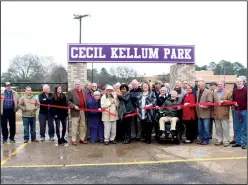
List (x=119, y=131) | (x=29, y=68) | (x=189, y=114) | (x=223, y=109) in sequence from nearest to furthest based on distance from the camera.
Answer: (x=223, y=109)
(x=189, y=114)
(x=119, y=131)
(x=29, y=68)

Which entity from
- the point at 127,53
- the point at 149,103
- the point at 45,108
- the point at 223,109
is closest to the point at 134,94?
the point at 149,103

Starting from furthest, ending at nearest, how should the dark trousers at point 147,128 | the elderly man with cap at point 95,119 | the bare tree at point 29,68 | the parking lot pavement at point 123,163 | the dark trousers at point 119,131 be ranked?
1. the bare tree at point 29,68
2. the dark trousers at point 119,131
3. the elderly man with cap at point 95,119
4. the dark trousers at point 147,128
5. the parking lot pavement at point 123,163

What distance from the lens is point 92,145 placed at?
907 cm

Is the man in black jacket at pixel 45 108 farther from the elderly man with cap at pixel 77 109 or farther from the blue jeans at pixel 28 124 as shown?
the elderly man with cap at pixel 77 109

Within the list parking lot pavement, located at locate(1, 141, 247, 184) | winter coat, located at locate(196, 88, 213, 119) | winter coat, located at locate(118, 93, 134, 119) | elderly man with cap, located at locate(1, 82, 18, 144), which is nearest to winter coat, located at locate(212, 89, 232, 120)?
winter coat, located at locate(196, 88, 213, 119)

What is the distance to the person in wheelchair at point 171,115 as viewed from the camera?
351 inches

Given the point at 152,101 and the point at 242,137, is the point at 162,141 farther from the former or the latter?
the point at 242,137

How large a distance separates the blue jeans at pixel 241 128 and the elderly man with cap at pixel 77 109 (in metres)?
4.38

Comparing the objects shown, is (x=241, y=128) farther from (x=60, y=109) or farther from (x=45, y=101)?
(x=45, y=101)

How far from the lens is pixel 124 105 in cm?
930

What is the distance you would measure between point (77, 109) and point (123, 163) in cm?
278

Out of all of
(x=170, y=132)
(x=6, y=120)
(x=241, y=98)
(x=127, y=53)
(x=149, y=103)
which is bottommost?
(x=170, y=132)

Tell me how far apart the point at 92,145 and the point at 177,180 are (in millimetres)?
3860

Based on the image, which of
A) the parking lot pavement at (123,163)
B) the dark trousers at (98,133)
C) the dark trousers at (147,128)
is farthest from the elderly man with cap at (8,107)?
the dark trousers at (147,128)
